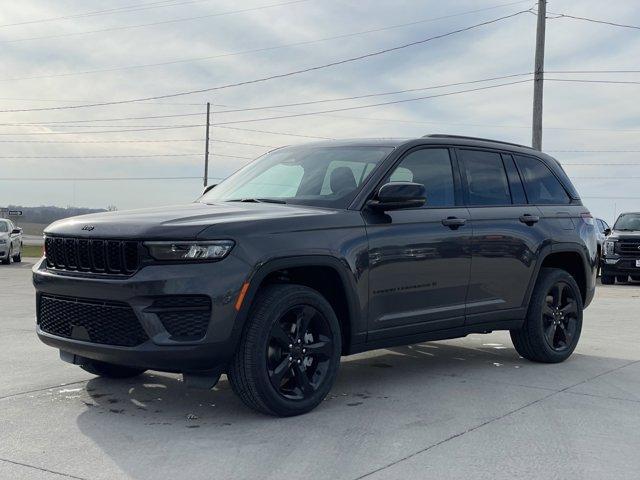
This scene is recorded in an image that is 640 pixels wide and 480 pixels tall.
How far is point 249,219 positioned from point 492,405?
7.00 feet

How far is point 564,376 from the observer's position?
22.4 feet

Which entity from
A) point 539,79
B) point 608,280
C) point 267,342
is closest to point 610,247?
point 608,280

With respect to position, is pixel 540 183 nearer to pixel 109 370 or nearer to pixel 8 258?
pixel 109 370

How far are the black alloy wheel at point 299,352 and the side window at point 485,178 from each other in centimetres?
199

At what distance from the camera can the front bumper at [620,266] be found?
20219 mm

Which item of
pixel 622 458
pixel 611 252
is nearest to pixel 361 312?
pixel 622 458

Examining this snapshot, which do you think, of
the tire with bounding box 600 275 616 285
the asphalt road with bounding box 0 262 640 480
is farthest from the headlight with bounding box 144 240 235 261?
the tire with bounding box 600 275 616 285

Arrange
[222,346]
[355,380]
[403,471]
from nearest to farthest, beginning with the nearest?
1. [403,471]
2. [222,346]
3. [355,380]

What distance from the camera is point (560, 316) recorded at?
7523mm

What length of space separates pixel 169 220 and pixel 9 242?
75.5 feet

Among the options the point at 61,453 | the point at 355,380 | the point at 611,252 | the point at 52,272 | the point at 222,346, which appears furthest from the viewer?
the point at 611,252

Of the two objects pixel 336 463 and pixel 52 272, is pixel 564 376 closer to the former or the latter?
pixel 336 463

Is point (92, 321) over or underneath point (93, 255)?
underneath

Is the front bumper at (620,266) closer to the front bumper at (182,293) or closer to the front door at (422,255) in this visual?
the front door at (422,255)
